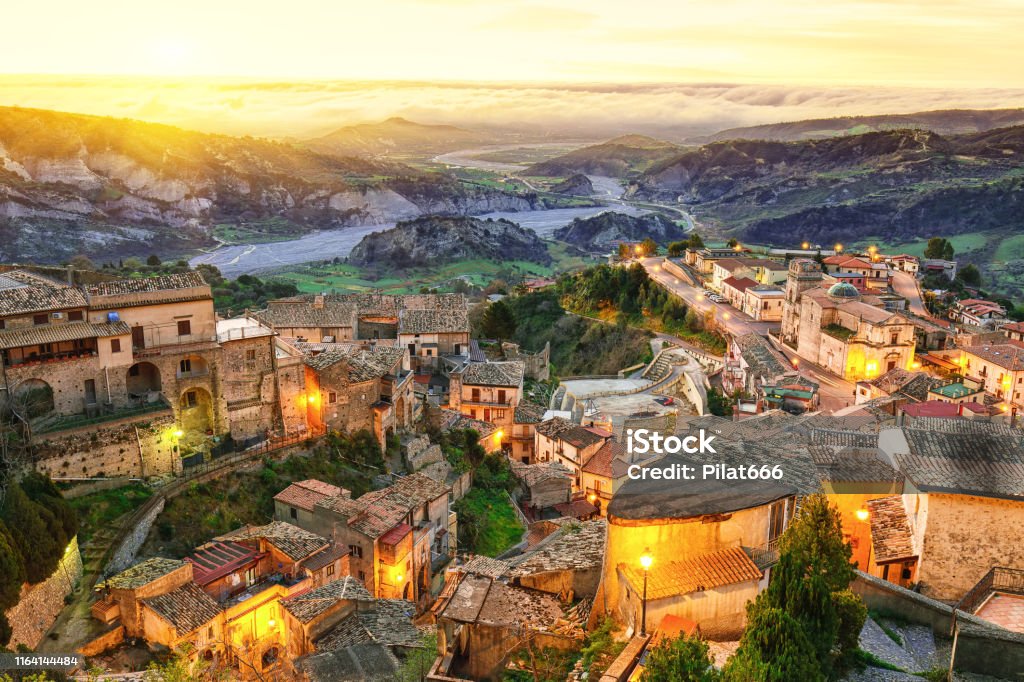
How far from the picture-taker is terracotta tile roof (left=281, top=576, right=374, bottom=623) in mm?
14133

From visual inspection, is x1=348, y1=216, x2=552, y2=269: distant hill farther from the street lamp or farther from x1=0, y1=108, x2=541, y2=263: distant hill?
the street lamp

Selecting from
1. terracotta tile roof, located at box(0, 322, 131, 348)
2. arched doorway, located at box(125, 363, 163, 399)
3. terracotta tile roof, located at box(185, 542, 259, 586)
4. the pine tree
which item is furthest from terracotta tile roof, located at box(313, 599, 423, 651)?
terracotta tile roof, located at box(0, 322, 131, 348)

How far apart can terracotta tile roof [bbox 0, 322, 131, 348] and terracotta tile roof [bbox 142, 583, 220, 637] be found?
661 cm

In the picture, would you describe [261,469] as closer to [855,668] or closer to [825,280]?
[855,668]

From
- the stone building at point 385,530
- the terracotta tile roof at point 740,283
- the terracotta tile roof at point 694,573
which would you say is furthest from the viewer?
the terracotta tile roof at point 740,283

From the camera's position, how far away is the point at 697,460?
38.5ft

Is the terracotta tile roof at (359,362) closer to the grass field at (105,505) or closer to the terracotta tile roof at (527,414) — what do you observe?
the grass field at (105,505)

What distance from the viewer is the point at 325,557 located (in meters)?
16.2

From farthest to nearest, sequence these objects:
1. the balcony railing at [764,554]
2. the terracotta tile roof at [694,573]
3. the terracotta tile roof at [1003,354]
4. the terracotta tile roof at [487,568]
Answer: the terracotta tile roof at [1003,354], the terracotta tile roof at [487,568], the balcony railing at [764,554], the terracotta tile roof at [694,573]

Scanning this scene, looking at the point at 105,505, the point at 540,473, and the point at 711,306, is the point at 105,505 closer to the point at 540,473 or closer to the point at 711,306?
the point at 540,473

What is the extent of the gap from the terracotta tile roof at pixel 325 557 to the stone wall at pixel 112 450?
15.7 ft

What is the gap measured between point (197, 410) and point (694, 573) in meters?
14.7

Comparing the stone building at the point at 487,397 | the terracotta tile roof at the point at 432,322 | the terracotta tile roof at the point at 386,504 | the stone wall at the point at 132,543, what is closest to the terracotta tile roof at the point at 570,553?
the terracotta tile roof at the point at 386,504

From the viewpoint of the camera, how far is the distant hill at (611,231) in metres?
107
